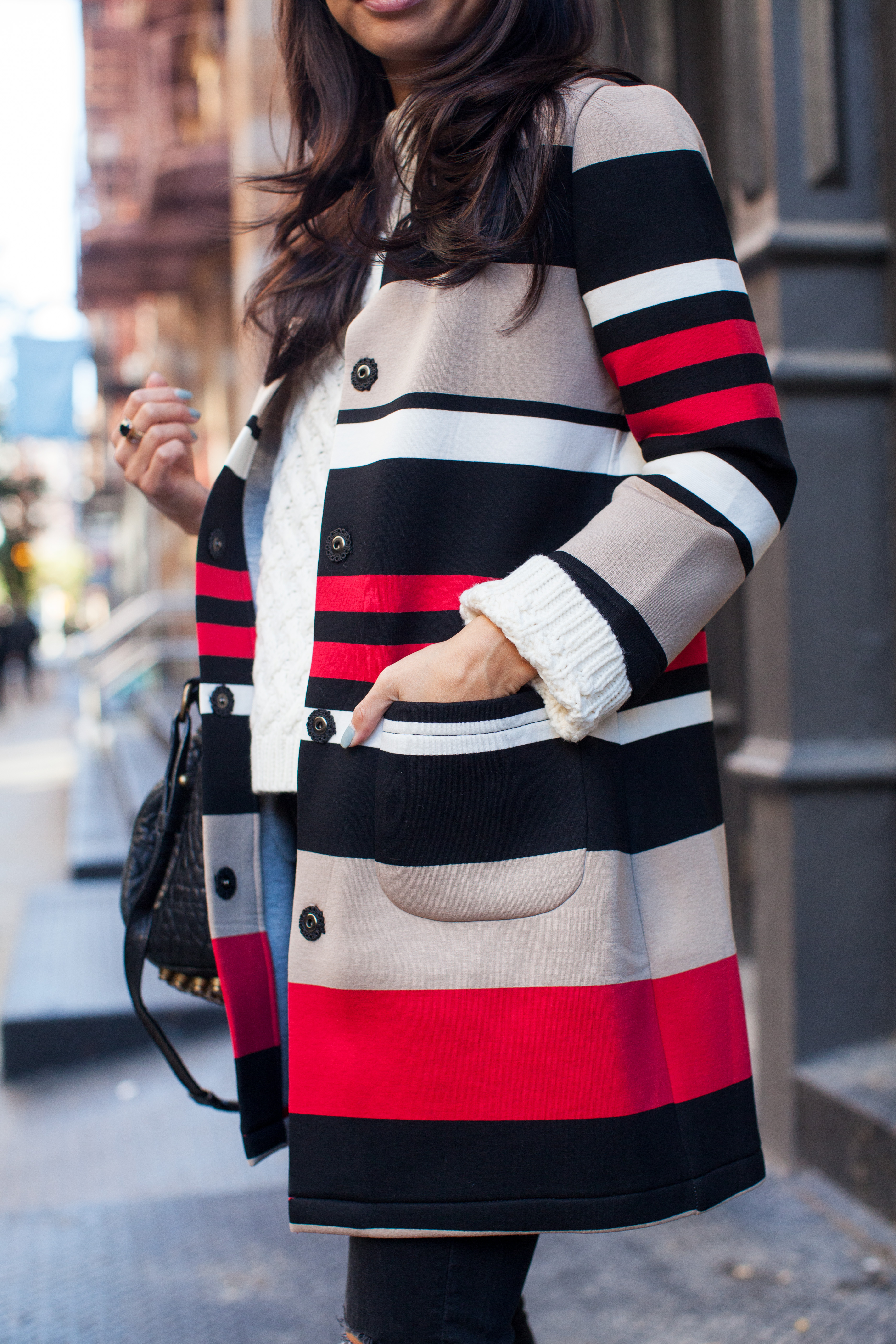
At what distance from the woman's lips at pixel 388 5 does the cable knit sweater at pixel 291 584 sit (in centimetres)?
38

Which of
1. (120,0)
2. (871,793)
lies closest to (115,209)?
(120,0)

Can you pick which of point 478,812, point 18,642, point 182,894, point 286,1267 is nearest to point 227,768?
point 182,894

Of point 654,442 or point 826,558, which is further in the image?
point 826,558

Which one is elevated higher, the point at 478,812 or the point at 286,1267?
the point at 478,812

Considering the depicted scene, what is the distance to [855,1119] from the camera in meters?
2.47

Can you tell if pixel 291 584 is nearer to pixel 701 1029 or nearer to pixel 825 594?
pixel 701 1029

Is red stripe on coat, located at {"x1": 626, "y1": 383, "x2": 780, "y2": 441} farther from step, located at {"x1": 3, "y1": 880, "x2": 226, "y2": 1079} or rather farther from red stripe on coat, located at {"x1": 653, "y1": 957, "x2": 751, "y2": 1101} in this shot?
step, located at {"x1": 3, "y1": 880, "x2": 226, "y2": 1079}

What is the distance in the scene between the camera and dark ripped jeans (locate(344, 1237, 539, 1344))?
3.56 feet

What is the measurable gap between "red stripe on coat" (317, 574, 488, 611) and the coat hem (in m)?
0.57

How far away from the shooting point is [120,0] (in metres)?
27.8

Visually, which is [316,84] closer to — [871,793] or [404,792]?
[404,792]

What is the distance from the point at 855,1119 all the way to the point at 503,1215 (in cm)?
171

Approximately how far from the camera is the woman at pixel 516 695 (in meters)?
1.05

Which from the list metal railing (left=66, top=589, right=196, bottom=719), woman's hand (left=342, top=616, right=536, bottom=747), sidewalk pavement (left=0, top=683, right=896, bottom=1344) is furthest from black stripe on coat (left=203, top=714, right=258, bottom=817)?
metal railing (left=66, top=589, right=196, bottom=719)
